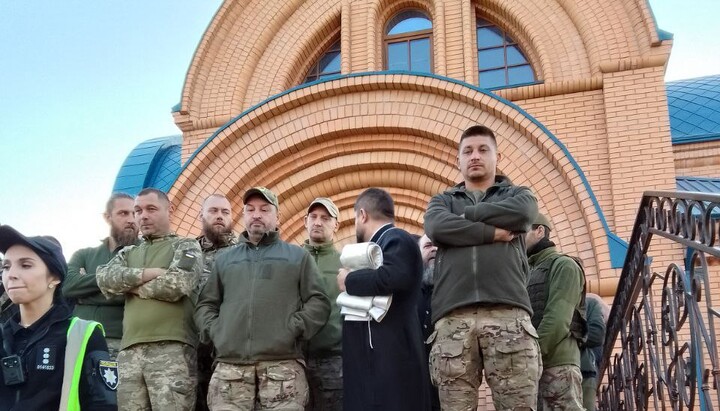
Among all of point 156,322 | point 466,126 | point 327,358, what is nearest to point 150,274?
point 156,322

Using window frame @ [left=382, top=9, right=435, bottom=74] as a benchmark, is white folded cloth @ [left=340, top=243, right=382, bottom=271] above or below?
below

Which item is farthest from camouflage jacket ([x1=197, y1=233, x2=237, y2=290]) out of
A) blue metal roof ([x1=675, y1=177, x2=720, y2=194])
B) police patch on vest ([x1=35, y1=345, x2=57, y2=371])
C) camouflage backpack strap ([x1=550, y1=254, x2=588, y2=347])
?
blue metal roof ([x1=675, y1=177, x2=720, y2=194])

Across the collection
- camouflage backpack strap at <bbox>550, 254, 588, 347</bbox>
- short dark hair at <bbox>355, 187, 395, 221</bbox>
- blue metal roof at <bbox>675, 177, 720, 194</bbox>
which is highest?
blue metal roof at <bbox>675, 177, 720, 194</bbox>

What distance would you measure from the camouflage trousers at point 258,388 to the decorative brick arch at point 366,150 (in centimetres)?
435

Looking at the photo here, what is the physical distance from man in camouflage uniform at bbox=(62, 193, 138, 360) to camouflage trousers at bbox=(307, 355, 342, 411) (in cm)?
125

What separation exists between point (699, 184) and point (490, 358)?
22.2ft

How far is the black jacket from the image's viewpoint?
9.51ft

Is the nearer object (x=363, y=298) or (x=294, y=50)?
(x=363, y=298)

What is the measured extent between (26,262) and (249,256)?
5.26 feet

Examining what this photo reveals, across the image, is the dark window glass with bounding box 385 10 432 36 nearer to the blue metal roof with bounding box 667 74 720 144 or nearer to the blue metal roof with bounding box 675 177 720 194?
the blue metal roof with bounding box 675 177 720 194

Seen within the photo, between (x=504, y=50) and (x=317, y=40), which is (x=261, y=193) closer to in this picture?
(x=504, y=50)

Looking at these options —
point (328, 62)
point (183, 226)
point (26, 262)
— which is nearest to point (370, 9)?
point (328, 62)

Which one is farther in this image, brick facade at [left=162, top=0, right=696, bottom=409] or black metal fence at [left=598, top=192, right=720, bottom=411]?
brick facade at [left=162, top=0, right=696, bottom=409]

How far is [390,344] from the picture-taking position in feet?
13.2
